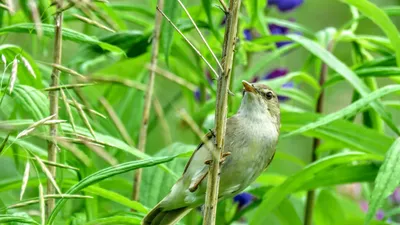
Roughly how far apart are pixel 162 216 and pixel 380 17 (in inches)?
39.9

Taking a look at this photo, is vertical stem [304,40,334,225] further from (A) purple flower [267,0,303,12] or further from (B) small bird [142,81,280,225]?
(A) purple flower [267,0,303,12]

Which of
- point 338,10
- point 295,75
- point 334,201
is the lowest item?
point 334,201

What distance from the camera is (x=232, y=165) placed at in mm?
2789

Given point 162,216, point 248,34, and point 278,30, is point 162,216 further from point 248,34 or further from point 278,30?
point 278,30

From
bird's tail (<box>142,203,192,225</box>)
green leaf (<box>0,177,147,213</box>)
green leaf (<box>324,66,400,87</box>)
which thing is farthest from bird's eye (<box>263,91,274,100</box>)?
green leaf (<box>0,177,147,213</box>)

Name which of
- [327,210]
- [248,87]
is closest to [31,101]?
[248,87]

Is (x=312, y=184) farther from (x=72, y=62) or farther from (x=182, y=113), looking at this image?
(x=182, y=113)

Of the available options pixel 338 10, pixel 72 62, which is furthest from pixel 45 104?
pixel 338 10

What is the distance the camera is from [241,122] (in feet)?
9.73

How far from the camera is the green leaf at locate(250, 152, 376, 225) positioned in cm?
286

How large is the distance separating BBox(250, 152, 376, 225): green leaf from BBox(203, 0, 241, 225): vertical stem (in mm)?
945

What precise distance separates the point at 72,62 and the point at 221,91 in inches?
44.5

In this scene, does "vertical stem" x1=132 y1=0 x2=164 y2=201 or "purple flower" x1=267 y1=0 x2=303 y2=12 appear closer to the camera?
"vertical stem" x1=132 y1=0 x2=164 y2=201

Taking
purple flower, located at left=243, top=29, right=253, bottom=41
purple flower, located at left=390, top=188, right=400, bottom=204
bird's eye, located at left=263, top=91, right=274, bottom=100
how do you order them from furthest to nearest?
purple flower, located at left=390, top=188, right=400, bottom=204
purple flower, located at left=243, top=29, right=253, bottom=41
bird's eye, located at left=263, top=91, right=274, bottom=100
